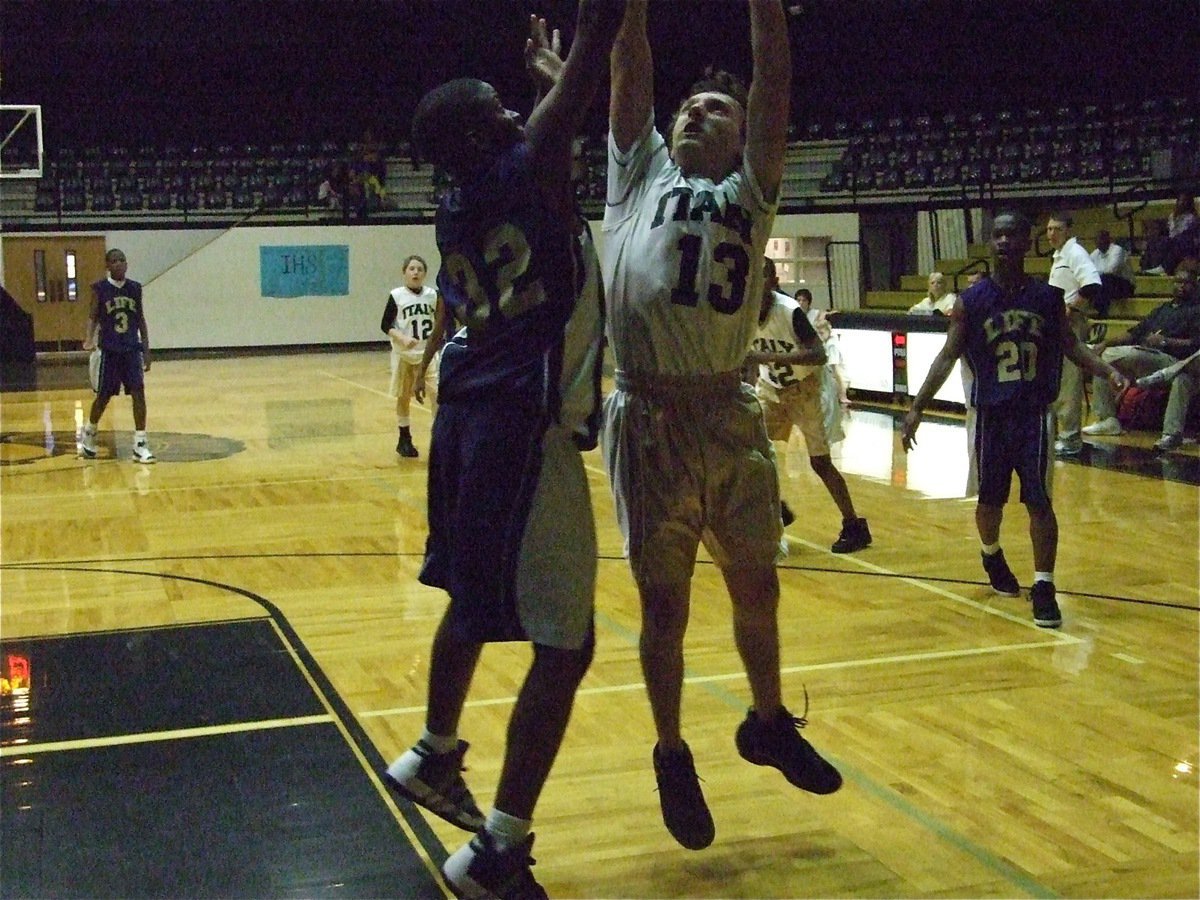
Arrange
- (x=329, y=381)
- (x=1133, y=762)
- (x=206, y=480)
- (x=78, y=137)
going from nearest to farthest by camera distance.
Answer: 1. (x=1133, y=762)
2. (x=206, y=480)
3. (x=329, y=381)
4. (x=78, y=137)

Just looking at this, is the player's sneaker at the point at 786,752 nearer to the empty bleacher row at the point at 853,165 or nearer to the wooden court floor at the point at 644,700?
the wooden court floor at the point at 644,700

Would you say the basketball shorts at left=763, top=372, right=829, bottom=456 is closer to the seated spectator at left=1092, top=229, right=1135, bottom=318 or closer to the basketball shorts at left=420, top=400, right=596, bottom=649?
the basketball shorts at left=420, top=400, right=596, bottom=649

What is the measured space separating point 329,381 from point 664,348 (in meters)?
17.2

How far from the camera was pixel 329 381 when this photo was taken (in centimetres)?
2045

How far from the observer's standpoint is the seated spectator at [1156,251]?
16703 millimetres

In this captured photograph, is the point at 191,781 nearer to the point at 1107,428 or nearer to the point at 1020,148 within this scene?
the point at 1107,428

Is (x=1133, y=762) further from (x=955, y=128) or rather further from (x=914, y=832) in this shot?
(x=955, y=128)

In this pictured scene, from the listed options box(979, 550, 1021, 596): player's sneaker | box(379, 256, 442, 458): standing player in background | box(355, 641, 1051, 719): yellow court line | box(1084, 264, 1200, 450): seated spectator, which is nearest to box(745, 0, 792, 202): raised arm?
box(355, 641, 1051, 719): yellow court line

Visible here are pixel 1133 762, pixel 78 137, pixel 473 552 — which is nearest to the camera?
pixel 473 552

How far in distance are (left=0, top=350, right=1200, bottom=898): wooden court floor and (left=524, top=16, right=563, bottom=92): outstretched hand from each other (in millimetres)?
1949

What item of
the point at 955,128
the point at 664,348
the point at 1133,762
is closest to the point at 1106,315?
the point at 955,128

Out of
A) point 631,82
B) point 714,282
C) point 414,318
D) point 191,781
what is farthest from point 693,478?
point 414,318

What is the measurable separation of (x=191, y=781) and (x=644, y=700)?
1631 millimetres

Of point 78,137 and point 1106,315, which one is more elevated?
point 78,137
